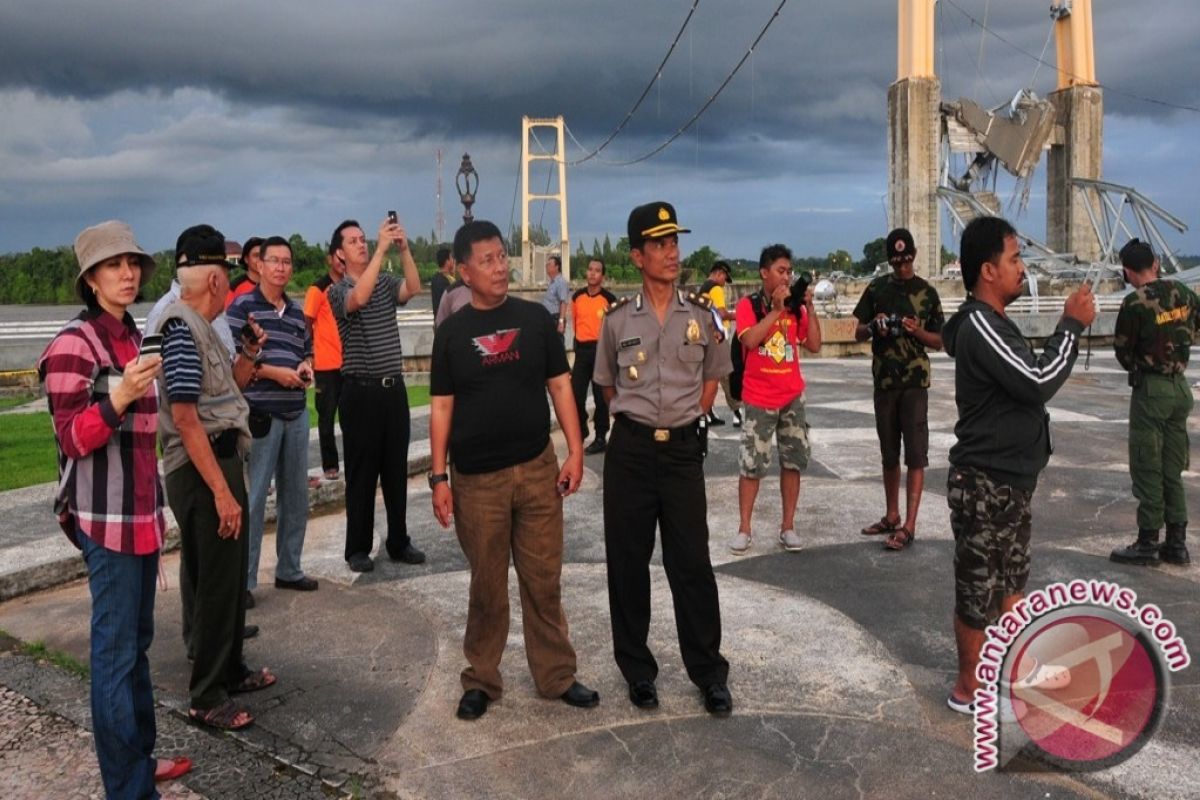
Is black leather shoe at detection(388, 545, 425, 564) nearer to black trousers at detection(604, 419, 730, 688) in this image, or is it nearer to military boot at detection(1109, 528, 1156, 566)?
black trousers at detection(604, 419, 730, 688)

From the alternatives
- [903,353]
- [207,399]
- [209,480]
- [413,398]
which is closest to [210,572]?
[209,480]

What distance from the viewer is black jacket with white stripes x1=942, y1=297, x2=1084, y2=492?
354cm

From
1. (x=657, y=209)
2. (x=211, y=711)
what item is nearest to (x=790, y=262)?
(x=657, y=209)

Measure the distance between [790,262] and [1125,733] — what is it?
3083mm

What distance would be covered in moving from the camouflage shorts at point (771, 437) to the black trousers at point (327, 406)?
3040 millimetres

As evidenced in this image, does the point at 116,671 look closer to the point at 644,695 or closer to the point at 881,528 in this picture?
the point at 644,695

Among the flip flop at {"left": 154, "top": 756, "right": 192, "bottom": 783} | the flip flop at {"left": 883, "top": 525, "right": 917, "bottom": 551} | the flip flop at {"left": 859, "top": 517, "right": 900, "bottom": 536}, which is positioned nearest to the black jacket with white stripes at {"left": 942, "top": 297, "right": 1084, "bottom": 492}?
the flip flop at {"left": 883, "top": 525, "right": 917, "bottom": 551}

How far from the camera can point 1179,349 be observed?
5.82 metres

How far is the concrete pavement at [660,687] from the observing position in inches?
134

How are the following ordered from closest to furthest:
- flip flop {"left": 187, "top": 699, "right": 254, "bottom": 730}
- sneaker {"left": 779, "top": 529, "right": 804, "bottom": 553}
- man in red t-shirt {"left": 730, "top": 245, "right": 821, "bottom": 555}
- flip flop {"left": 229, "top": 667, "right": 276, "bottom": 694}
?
flip flop {"left": 187, "top": 699, "right": 254, "bottom": 730}, flip flop {"left": 229, "top": 667, "right": 276, "bottom": 694}, man in red t-shirt {"left": 730, "top": 245, "right": 821, "bottom": 555}, sneaker {"left": 779, "top": 529, "right": 804, "bottom": 553}

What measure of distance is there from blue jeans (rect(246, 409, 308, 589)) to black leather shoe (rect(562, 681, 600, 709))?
2024 millimetres

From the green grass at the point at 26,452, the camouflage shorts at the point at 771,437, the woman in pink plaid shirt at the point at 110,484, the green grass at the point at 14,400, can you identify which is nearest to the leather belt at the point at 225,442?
the woman in pink plaid shirt at the point at 110,484

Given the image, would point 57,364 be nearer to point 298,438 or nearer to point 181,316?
point 181,316

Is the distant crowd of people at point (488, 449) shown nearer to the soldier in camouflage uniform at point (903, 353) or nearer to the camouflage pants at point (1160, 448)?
the soldier in camouflage uniform at point (903, 353)
